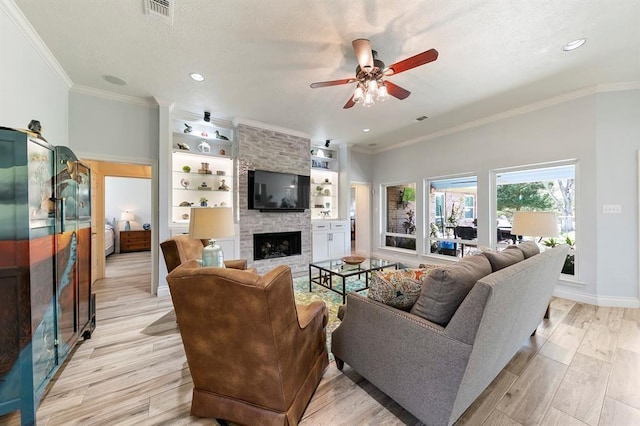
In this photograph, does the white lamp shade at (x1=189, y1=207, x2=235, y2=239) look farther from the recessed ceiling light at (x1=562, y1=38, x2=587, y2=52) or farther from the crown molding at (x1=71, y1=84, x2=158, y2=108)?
the recessed ceiling light at (x1=562, y1=38, x2=587, y2=52)

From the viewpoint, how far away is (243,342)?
1285 millimetres

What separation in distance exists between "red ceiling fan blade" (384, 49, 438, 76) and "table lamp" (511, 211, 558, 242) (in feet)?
7.34

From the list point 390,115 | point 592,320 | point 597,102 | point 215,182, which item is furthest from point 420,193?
point 215,182

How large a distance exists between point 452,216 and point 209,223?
505 centimetres

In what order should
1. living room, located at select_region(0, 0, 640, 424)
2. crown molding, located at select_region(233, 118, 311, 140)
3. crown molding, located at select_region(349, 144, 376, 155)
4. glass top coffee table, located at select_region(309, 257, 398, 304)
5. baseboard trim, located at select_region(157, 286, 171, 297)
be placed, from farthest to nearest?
crown molding, located at select_region(349, 144, 376, 155) < crown molding, located at select_region(233, 118, 311, 140) < baseboard trim, located at select_region(157, 286, 171, 297) < glass top coffee table, located at select_region(309, 257, 398, 304) < living room, located at select_region(0, 0, 640, 424)

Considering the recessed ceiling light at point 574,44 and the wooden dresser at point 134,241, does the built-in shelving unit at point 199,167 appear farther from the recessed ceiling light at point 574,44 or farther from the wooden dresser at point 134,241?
the recessed ceiling light at point 574,44

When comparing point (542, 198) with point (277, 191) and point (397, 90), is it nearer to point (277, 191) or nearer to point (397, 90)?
point (397, 90)

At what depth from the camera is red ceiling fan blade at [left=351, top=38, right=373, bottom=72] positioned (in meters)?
2.22

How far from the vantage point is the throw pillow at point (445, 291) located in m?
1.36

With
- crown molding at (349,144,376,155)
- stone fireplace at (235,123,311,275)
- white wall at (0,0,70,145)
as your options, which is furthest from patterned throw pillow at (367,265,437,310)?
crown molding at (349,144,376,155)

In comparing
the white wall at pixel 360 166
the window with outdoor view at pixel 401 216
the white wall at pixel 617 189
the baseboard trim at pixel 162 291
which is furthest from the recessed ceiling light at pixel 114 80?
the white wall at pixel 617 189

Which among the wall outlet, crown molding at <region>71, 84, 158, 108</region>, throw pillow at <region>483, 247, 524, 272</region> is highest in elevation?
crown molding at <region>71, 84, 158, 108</region>

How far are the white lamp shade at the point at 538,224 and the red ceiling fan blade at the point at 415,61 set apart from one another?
2237mm

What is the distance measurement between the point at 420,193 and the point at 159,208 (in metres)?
5.13
